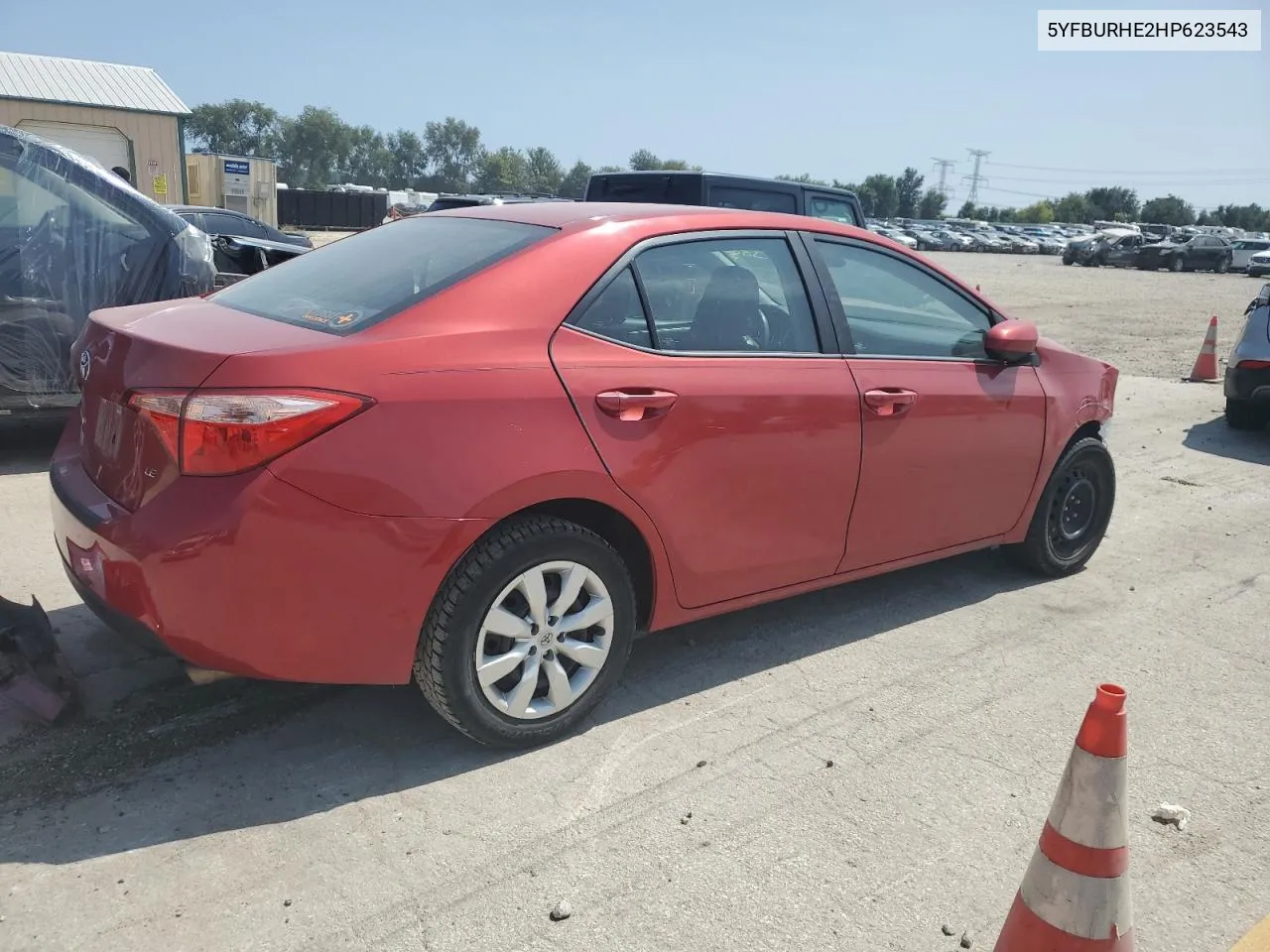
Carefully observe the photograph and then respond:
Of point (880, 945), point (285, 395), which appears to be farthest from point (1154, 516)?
point (285, 395)

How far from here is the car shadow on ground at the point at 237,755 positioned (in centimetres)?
277

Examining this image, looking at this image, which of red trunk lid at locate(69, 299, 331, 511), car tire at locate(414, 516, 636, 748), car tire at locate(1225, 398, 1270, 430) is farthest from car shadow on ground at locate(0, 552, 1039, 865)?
car tire at locate(1225, 398, 1270, 430)

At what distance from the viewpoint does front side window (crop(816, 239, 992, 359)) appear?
4023 mm

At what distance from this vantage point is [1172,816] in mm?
3062

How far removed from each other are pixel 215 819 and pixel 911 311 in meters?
3.24

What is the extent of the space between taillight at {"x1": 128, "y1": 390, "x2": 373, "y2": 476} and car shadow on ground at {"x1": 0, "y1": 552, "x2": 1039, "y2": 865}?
3.11 ft

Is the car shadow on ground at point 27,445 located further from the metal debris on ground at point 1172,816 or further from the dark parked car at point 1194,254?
the dark parked car at point 1194,254

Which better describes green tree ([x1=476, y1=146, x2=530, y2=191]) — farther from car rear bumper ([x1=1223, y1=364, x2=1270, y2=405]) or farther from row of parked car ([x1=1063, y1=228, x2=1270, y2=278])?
car rear bumper ([x1=1223, y1=364, x2=1270, y2=405])

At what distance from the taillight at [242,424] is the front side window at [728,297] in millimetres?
1170

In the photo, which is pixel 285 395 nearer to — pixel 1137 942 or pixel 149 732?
pixel 149 732

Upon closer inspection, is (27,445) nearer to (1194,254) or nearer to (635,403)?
(635,403)

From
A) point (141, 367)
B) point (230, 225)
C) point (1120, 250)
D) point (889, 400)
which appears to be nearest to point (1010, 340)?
point (889, 400)

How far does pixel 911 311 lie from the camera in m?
4.37

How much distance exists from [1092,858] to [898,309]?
2.62 metres
